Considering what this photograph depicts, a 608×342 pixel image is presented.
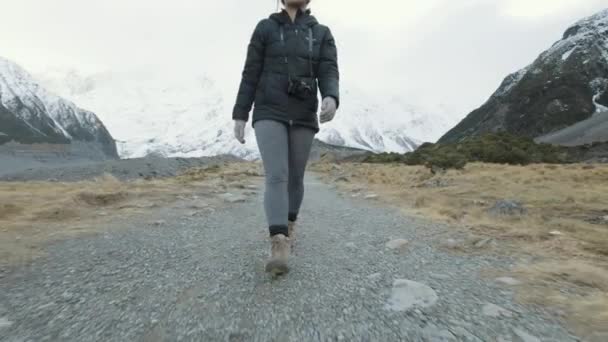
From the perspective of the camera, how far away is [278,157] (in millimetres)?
3619

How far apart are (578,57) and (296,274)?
14682 cm

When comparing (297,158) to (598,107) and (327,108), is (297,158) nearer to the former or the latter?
(327,108)

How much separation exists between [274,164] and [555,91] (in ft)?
406

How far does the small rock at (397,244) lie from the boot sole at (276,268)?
1541 mm

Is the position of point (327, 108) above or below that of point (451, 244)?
above

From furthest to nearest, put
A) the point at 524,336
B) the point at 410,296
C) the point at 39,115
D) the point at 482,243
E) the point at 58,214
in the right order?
the point at 39,115
the point at 58,214
the point at 482,243
the point at 410,296
the point at 524,336

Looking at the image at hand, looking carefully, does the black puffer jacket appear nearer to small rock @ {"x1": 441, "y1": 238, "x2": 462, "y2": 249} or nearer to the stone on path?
the stone on path

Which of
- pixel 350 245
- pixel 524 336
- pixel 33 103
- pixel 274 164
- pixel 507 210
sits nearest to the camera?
pixel 524 336

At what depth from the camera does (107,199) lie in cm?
735

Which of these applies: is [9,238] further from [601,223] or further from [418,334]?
[601,223]

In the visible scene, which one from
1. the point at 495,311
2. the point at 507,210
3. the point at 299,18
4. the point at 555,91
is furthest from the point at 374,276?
the point at 555,91

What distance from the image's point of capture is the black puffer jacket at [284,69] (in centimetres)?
364

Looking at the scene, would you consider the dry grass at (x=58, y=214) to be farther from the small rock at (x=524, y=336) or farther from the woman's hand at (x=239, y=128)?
the small rock at (x=524, y=336)

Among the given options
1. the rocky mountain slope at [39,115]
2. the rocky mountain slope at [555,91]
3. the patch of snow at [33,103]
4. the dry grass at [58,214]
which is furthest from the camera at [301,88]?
the patch of snow at [33,103]
